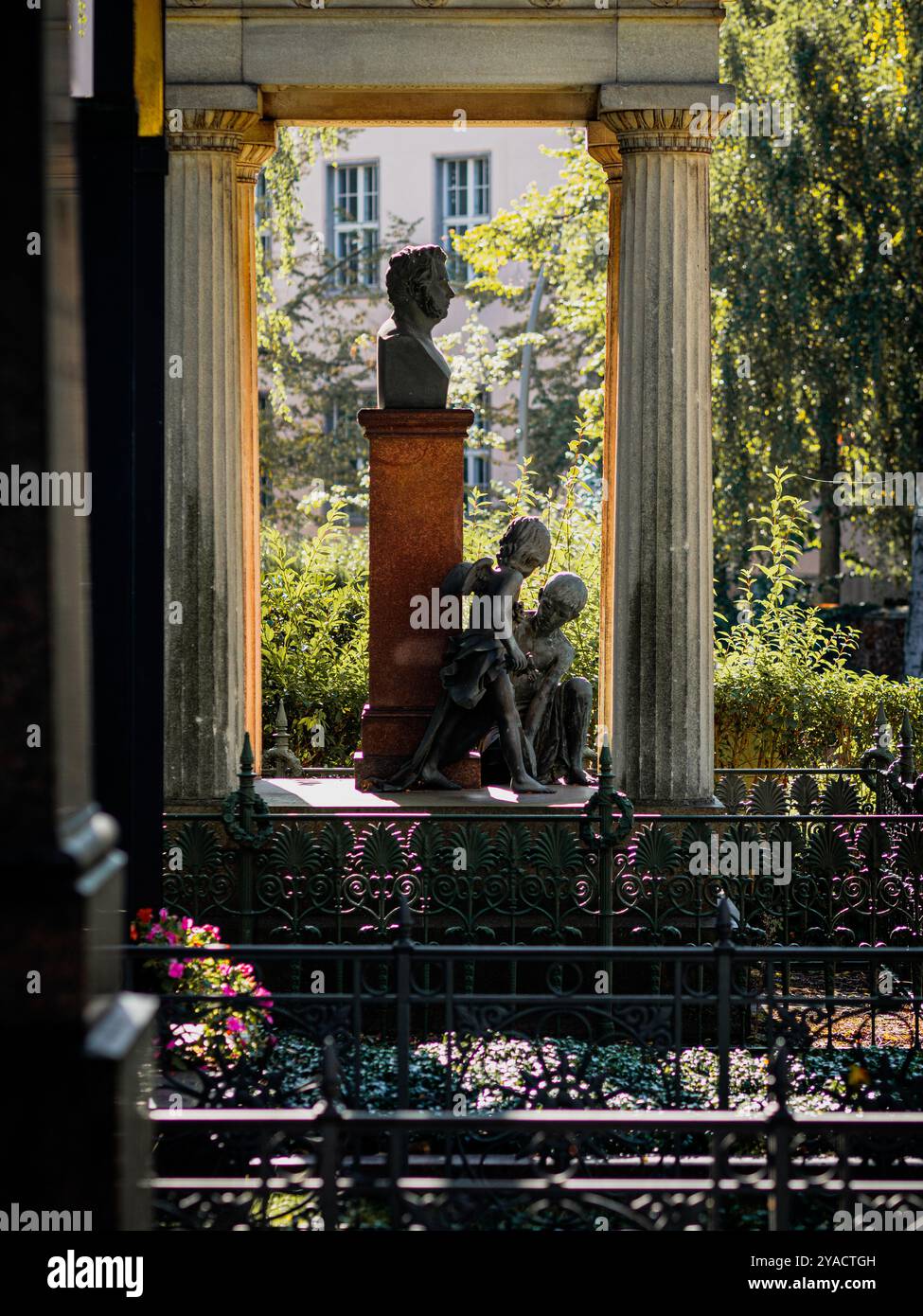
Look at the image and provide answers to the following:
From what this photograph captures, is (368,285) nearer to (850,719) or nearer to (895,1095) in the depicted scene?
(850,719)

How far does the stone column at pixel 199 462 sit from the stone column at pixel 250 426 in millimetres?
595

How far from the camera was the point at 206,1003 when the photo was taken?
257 inches

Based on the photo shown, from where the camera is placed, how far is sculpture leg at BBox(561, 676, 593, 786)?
11164mm

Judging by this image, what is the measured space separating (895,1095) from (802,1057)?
2.01 ft

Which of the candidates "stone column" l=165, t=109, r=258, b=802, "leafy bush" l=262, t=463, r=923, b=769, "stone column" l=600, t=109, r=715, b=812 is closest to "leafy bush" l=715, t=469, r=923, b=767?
"leafy bush" l=262, t=463, r=923, b=769

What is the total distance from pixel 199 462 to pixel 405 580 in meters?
1.60

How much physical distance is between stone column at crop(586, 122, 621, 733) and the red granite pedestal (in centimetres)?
121

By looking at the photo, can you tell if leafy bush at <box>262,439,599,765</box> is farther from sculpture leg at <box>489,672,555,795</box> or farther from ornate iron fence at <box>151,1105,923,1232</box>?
ornate iron fence at <box>151,1105,923,1232</box>

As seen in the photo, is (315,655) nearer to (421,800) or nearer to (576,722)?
(576,722)

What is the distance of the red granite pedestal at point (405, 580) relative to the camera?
452 inches

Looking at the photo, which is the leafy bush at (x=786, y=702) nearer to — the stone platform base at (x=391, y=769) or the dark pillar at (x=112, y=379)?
the stone platform base at (x=391, y=769)

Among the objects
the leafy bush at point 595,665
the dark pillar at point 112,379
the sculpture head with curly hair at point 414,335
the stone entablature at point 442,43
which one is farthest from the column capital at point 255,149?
the dark pillar at point 112,379

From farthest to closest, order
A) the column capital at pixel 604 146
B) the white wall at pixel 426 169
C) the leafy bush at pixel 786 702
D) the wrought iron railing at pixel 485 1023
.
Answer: the white wall at pixel 426 169
the leafy bush at pixel 786 702
the column capital at pixel 604 146
the wrought iron railing at pixel 485 1023
